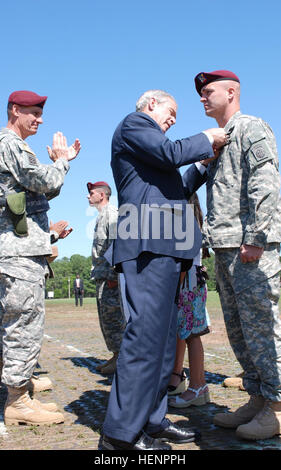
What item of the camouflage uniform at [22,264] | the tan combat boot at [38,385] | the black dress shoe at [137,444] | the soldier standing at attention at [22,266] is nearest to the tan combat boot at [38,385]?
the tan combat boot at [38,385]

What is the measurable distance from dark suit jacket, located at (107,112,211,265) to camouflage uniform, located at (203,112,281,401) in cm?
37

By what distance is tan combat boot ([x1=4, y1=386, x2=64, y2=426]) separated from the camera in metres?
4.05

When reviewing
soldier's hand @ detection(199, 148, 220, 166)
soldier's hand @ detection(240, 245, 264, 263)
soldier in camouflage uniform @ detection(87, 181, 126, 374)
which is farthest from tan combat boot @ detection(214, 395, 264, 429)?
soldier in camouflage uniform @ detection(87, 181, 126, 374)

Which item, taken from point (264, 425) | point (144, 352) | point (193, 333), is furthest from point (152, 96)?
point (264, 425)

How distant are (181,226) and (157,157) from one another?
19.4 inches

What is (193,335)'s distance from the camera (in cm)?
484

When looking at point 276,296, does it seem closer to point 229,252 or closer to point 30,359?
point 229,252

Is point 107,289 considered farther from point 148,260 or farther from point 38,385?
point 148,260

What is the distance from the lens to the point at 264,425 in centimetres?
347

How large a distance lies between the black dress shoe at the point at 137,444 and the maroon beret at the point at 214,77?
264 cm

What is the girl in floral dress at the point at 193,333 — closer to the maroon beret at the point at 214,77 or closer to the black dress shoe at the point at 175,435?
the black dress shoe at the point at 175,435

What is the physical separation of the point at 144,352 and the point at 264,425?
1.07 meters

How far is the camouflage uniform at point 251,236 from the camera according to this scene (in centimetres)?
347
